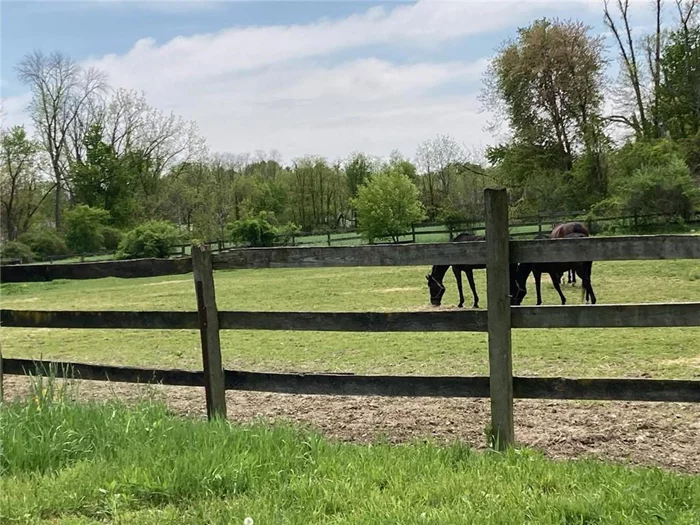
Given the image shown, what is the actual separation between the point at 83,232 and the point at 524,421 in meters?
40.7

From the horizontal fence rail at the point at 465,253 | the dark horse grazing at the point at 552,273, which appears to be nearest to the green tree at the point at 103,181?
the dark horse grazing at the point at 552,273

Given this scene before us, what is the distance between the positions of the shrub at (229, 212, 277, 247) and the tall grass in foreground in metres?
30.1

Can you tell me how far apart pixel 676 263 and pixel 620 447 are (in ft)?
45.4

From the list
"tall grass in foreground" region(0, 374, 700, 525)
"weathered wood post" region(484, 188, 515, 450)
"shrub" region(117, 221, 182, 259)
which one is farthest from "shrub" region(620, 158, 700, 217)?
"tall grass in foreground" region(0, 374, 700, 525)

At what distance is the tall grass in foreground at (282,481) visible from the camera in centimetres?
272

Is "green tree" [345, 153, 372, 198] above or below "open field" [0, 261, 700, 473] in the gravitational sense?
above

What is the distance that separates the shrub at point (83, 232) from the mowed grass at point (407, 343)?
2600 cm

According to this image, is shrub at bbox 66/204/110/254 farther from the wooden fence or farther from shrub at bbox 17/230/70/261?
the wooden fence

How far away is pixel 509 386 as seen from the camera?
12.4ft

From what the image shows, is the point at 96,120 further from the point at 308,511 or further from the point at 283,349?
the point at 308,511

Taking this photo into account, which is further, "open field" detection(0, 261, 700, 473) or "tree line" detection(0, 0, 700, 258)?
"tree line" detection(0, 0, 700, 258)

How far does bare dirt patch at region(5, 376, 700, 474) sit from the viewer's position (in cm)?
412

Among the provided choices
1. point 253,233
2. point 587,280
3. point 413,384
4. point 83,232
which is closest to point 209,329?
point 413,384

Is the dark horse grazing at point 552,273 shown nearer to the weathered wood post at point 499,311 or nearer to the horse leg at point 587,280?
the horse leg at point 587,280
